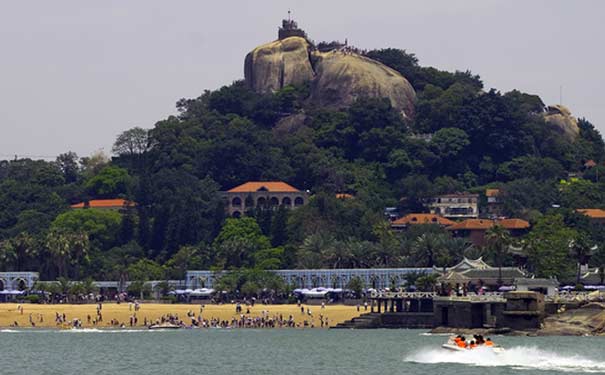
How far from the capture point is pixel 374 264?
163000mm

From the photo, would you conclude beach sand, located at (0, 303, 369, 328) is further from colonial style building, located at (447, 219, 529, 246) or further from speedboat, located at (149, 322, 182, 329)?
colonial style building, located at (447, 219, 529, 246)

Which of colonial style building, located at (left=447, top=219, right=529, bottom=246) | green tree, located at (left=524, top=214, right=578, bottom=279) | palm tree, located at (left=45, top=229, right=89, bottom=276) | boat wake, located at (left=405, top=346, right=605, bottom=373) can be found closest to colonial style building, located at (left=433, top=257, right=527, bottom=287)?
green tree, located at (left=524, top=214, right=578, bottom=279)

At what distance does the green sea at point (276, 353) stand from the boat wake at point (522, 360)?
0.05 meters

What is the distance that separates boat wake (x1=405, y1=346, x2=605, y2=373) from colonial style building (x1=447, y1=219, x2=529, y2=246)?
88086 mm

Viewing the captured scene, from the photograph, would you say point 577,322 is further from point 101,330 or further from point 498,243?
point 101,330

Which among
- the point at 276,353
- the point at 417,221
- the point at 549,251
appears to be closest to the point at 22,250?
the point at 417,221

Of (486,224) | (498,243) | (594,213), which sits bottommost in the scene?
(498,243)

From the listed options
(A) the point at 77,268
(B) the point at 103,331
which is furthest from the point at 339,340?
(A) the point at 77,268

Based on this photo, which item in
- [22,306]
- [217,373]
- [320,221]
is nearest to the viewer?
[217,373]

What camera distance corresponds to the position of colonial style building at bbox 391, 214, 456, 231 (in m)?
190

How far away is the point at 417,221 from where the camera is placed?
628ft

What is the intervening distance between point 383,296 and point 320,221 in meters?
47.7

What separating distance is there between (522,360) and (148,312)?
190ft

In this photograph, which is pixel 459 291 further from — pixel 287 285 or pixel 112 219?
pixel 112 219
